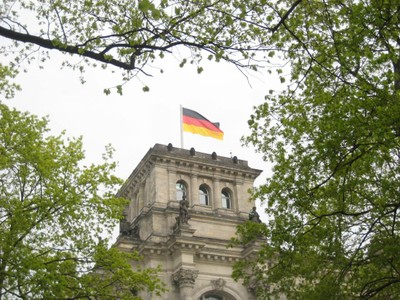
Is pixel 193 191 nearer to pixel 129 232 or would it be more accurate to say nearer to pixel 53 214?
pixel 129 232

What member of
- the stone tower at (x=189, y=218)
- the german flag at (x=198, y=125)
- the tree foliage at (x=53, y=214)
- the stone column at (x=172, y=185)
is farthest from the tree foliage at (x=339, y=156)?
the german flag at (x=198, y=125)

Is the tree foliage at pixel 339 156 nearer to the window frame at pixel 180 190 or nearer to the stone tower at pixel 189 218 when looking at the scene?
the stone tower at pixel 189 218

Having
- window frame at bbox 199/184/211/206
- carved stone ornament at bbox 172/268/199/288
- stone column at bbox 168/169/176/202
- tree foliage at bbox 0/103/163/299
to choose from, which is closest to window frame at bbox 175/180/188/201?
stone column at bbox 168/169/176/202

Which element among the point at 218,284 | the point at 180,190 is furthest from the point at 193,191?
the point at 218,284

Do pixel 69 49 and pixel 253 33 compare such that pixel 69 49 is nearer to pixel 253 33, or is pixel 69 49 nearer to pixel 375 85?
pixel 253 33

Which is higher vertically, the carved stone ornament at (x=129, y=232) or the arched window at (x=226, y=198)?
the arched window at (x=226, y=198)

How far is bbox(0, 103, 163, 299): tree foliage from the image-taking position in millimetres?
20234

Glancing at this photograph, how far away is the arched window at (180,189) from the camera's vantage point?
39.8 metres

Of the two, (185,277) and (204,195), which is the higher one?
(204,195)

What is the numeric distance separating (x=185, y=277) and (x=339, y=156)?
803 inches

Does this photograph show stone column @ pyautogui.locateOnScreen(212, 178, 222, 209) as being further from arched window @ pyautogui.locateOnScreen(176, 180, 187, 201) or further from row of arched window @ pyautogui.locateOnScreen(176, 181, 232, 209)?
arched window @ pyautogui.locateOnScreen(176, 180, 187, 201)

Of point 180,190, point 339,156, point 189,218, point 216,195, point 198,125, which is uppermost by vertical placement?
point 198,125

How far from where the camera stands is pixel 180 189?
40.1m

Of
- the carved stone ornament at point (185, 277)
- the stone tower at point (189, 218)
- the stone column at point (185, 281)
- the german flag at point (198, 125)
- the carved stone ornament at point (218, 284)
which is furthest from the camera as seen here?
the german flag at point (198, 125)
